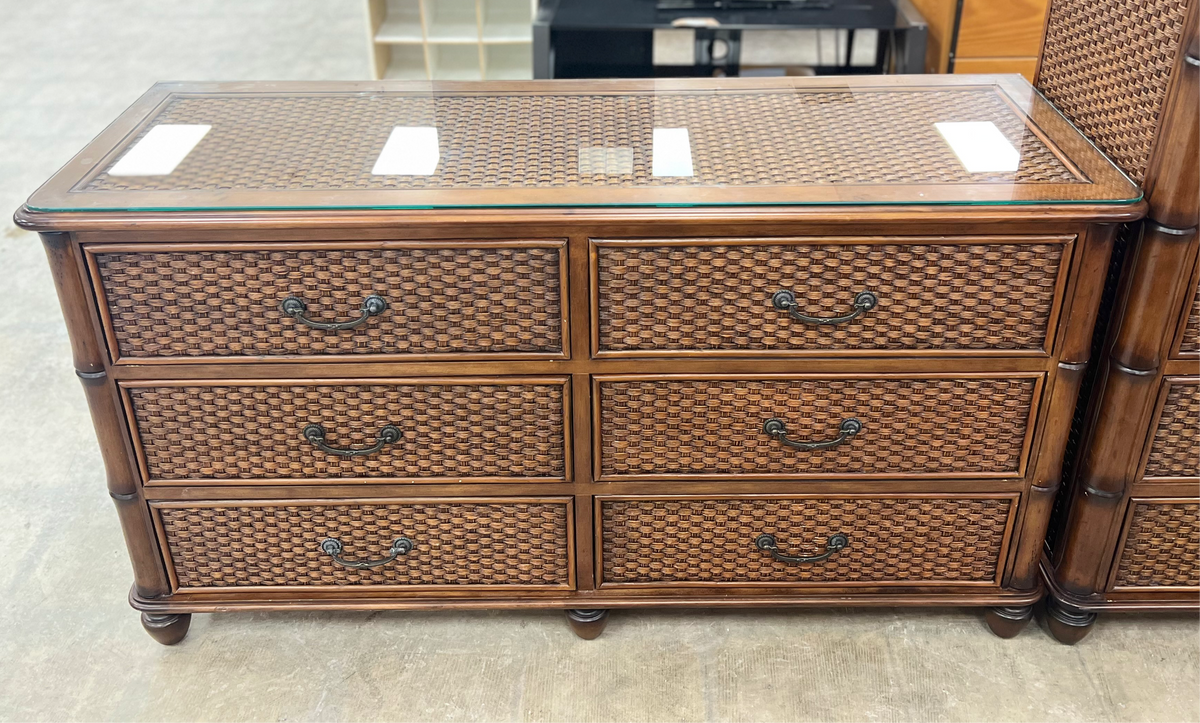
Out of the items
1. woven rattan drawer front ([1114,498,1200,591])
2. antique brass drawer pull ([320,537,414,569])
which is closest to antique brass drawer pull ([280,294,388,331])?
antique brass drawer pull ([320,537,414,569])

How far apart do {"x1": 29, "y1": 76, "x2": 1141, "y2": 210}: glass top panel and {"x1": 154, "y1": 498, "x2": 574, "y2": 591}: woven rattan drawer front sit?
509 mm

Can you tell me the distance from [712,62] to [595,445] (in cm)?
186

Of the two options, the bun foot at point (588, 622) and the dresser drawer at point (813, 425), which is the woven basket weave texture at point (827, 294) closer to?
the dresser drawer at point (813, 425)

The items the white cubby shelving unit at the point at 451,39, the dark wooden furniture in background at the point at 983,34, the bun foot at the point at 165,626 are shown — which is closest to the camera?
the bun foot at the point at 165,626

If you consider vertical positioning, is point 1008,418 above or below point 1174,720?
above

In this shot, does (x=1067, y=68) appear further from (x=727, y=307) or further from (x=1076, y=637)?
(x=1076, y=637)

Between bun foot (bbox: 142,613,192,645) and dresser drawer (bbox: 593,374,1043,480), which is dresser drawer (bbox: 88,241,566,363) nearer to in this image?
dresser drawer (bbox: 593,374,1043,480)

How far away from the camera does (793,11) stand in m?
→ 3.08

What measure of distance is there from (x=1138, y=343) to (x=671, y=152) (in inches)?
28.6

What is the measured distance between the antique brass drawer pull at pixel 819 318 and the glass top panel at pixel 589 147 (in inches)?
5.4


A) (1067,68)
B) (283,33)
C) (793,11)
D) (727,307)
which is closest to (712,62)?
(793,11)

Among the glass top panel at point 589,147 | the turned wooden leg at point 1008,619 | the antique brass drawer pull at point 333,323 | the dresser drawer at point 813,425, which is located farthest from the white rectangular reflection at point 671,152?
the turned wooden leg at point 1008,619

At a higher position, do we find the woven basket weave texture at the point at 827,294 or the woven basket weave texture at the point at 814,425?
the woven basket weave texture at the point at 827,294

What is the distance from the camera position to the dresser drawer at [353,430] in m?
1.59
